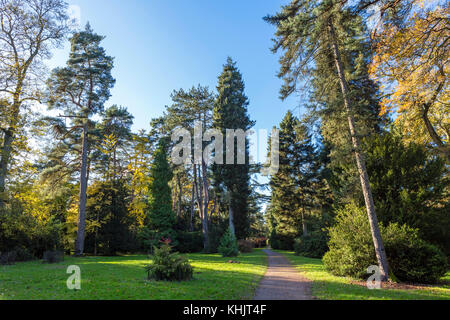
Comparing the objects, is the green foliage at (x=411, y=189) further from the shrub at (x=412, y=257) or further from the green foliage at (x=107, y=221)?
the green foliage at (x=107, y=221)

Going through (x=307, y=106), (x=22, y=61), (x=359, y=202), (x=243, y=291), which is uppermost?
(x=22, y=61)

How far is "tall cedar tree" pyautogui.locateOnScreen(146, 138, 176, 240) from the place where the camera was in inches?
886

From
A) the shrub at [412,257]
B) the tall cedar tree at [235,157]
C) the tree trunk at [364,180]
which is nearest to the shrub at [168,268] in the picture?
the tree trunk at [364,180]

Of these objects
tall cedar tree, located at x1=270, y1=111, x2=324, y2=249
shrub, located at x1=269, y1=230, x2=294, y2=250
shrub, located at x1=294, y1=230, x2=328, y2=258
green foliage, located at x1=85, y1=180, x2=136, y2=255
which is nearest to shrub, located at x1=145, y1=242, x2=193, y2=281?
shrub, located at x1=294, y1=230, x2=328, y2=258

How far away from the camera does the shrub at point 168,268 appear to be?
8.00m

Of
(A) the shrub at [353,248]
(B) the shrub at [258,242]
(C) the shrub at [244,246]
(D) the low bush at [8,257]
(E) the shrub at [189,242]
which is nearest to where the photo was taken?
(A) the shrub at [353,248]

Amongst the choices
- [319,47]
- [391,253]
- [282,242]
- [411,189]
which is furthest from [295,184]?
[319,47]

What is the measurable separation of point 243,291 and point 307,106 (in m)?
7.78

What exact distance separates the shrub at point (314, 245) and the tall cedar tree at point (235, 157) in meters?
6.96

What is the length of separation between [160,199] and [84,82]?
1282 centimetres

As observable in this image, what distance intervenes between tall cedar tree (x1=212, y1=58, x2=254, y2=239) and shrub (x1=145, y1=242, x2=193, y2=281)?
16.5 m

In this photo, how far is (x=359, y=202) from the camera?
1173 cm
